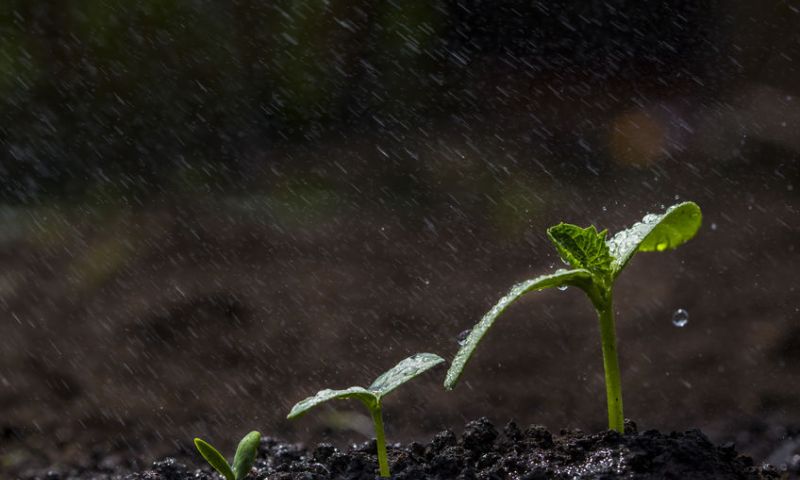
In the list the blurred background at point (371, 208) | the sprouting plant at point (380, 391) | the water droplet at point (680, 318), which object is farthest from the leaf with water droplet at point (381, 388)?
the water droplet at point (680, 318)

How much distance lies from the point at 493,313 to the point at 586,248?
0.14 m

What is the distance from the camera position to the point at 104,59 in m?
2.38

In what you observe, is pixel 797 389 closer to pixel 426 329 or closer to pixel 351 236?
pixel 426 329

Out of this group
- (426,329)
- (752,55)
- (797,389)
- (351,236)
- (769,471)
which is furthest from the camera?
(351,236)

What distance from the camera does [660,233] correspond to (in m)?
0.85

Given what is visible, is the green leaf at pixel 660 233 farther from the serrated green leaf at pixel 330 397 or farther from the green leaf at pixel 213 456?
the green leaf at pixel 213 456

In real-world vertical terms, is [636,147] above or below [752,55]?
below

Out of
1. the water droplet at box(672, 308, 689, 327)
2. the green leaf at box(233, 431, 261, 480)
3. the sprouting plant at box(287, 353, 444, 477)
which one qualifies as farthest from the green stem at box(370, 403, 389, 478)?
the water droplet at box(672, 308, 689, 327)

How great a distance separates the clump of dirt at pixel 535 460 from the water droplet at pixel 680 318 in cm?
73

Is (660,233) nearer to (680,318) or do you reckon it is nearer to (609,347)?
(609,347)

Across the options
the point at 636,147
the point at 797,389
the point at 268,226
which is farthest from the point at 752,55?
the point at 268,226

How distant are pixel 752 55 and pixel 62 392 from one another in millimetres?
1710

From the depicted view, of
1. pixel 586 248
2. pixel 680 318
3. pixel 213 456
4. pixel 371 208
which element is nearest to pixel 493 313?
pixel 586 248

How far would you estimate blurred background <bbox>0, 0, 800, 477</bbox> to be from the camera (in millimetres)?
1648
